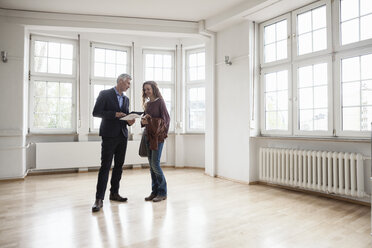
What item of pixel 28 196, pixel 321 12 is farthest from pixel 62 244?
pixel 321 12

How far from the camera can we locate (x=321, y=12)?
3.74 meters

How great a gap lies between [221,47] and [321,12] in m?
1.81

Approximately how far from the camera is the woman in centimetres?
317

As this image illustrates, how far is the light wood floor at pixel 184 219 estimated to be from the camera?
217 cm

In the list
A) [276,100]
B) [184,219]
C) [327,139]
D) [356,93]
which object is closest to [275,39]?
[276,100]

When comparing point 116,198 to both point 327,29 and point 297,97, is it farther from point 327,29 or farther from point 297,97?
point 327,29

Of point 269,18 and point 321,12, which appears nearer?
point 321,12

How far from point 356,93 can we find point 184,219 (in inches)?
102

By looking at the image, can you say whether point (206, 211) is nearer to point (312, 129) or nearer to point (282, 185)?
point (282, 185)

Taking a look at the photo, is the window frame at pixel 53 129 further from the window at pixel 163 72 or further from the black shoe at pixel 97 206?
the black shoe at pixel 97 206

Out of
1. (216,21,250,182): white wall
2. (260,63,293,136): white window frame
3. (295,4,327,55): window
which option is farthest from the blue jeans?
(295,4,327,55): window

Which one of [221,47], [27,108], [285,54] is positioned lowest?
[27,108]

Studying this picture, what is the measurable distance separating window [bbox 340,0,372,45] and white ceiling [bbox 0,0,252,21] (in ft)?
4.91

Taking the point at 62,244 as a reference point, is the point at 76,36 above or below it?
above
